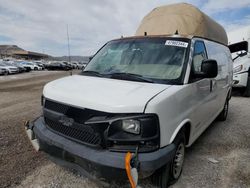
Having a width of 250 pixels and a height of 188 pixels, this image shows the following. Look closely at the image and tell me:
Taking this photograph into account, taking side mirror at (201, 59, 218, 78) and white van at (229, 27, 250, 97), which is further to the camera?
white van at (229, 27, 250, 97)

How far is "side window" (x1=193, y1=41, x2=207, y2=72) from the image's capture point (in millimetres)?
3318

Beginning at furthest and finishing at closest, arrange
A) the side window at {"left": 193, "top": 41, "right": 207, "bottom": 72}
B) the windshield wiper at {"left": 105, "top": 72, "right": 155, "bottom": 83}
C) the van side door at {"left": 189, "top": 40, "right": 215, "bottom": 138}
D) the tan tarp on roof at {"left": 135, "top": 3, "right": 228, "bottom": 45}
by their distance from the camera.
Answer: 1. the tan tarp on roof at {"left": 135, "top": 3, "right": 228, "bottom": 45}
2. the side window at {"left": 193, "top": 41, "right": 207, "bottom": 72}
3. the van side door at {"left": 189, "top": 40, "right": 215, "bottom": 138}
4. the windshield wiper at {"left": 105, "top": 72, "right": 155, "bottom": 83}

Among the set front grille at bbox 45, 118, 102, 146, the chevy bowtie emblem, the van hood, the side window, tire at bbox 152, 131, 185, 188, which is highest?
the side window

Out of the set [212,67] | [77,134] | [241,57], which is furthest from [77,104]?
[241,57]

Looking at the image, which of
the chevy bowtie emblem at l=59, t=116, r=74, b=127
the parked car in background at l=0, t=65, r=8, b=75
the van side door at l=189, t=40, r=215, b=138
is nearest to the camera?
the chevy bowtie emblem at l=59, t=116, r=74, b=127

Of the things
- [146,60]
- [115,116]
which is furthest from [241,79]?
[115,116]

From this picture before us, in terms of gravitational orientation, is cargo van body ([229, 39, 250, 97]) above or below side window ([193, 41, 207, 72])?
below

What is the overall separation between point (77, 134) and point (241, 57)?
9.57 meters

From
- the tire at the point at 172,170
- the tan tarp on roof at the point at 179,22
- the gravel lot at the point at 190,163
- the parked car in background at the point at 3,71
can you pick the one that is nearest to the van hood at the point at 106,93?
the tire at the point at 172,170

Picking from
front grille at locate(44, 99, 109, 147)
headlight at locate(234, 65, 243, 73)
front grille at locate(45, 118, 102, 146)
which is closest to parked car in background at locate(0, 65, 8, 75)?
headlight at locate(234, 65, 243, 73)

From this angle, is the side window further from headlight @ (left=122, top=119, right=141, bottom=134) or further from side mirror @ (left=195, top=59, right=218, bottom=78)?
headlight @ (left=122, top=119, right=141, bottom=134)

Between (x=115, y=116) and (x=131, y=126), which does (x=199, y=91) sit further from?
(x=115, y=116)

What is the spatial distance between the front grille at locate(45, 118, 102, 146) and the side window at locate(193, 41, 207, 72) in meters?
1.72

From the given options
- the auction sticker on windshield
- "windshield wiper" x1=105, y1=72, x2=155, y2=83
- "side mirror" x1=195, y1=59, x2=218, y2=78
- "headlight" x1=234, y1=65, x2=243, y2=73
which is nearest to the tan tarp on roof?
the auction sticker on windshield
